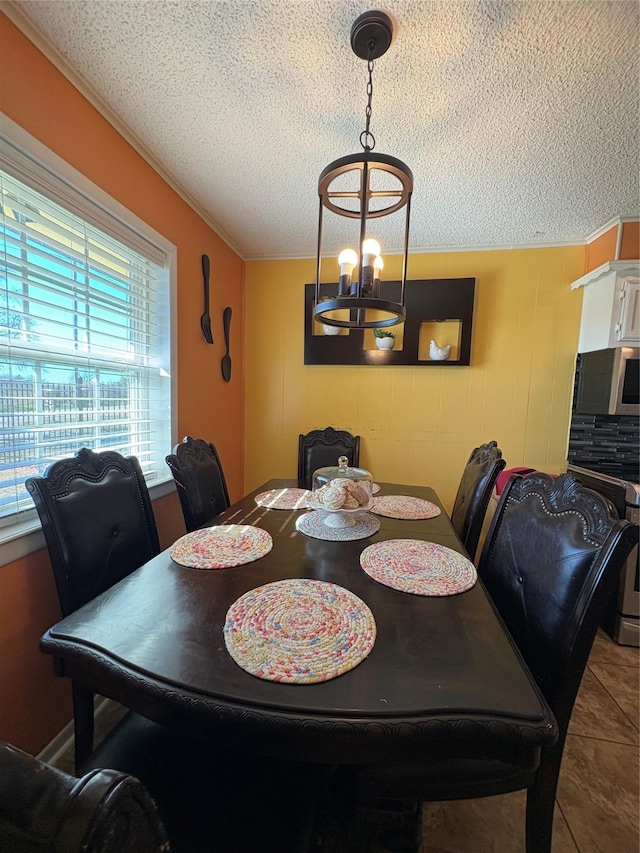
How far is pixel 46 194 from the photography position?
50.1 inches

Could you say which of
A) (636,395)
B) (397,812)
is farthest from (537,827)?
(636,395)

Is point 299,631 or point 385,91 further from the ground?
point 385,91

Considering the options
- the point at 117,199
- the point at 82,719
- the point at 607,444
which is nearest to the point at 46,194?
the point at 117,199

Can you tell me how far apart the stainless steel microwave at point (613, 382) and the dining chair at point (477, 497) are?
107 centimetres

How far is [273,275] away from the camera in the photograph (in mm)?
2984

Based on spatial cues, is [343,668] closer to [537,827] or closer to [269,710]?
[269,710]

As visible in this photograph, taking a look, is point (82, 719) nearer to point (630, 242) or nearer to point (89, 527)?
point (89, 527)

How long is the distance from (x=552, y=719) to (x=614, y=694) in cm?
164

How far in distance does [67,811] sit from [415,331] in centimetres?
283

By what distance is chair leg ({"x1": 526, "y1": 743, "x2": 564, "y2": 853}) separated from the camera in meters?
0.88

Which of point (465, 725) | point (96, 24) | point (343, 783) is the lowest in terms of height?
point (343, 783)

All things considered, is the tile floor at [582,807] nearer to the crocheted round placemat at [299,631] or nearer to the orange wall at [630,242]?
the crocheted round placemat at [299,631]

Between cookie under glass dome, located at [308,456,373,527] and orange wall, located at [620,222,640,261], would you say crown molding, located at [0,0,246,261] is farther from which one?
orange wall, located at [620,222,640,261]

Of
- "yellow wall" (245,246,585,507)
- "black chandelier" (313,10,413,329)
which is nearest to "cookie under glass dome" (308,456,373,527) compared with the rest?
"black chandelier" (313,10,413,329)
